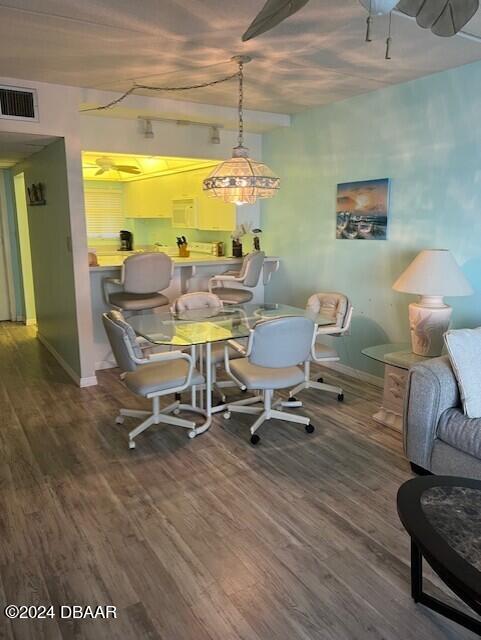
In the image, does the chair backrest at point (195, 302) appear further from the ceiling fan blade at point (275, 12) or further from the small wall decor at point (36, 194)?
the ceiling fan blade at point (275, 12)

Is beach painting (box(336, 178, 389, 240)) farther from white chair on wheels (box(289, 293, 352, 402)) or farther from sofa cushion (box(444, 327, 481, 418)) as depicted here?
sofa cushion (box(444, 327, 481, 418))

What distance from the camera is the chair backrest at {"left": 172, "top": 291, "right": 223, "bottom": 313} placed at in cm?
399

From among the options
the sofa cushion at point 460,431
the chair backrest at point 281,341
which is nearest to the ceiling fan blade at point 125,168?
the chair backrest at point 281,341

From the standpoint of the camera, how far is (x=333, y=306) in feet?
13.3

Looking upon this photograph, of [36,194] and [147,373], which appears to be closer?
[147,373]

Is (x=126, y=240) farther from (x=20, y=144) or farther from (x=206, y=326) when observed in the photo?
(x=206, y=326)

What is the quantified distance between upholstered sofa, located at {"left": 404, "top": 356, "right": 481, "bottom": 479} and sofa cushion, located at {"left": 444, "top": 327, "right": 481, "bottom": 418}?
0.06 meters

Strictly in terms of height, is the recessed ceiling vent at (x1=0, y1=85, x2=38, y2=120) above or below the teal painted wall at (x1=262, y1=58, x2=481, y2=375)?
above

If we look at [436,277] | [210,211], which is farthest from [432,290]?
[210,211]

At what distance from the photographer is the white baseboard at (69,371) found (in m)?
4.31

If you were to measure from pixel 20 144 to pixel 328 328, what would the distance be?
3.16m

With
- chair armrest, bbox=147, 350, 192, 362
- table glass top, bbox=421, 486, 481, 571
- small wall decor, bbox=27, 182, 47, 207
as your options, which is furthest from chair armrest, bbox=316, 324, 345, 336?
small wall decor, bbox=27, 182, 47, 207

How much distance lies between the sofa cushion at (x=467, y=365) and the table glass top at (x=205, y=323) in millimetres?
1080

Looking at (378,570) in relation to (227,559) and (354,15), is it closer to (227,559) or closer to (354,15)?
(227,559)
